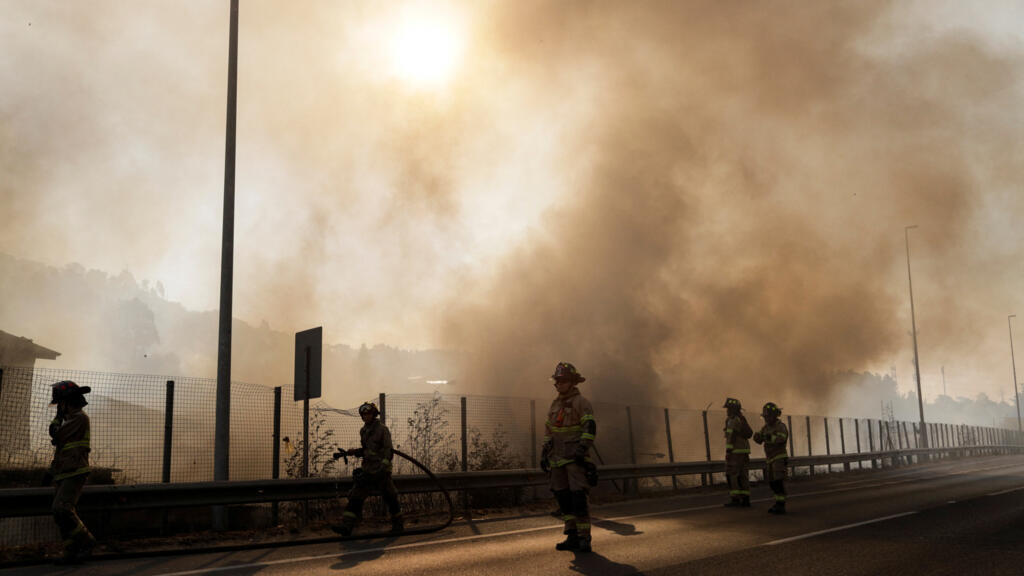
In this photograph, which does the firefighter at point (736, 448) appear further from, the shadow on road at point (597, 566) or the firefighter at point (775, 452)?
the shadow on road at point (597, 566)

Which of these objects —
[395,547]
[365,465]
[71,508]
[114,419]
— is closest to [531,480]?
[365,465]

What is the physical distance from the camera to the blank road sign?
10.8 metres

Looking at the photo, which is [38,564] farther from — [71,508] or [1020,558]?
[1020,558]

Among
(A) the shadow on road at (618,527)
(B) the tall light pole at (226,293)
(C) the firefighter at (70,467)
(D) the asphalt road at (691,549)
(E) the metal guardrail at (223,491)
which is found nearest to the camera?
(D) the asphalt road at (691,549)

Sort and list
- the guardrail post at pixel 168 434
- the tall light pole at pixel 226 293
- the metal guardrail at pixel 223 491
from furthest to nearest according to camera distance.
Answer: the tall light pole at pixel 226 293, the guardrail post at pixel 168 434, the metal guardrail at pixel 223 491

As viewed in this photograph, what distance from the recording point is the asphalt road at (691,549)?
6.32m

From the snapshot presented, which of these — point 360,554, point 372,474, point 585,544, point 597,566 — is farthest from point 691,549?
point 372,474

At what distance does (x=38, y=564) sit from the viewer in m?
6.86

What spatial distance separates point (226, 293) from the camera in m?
10.4

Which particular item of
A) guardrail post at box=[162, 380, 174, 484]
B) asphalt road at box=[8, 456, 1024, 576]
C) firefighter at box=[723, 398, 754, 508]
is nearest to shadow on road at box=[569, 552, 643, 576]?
asphalt road at box=[8, 456, 1024, 576]

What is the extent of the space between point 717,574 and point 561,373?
264 centimetres

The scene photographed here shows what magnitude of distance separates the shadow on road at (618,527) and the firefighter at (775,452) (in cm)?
271

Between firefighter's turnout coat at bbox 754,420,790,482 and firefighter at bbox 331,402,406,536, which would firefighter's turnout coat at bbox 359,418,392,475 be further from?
firefighter's turnout coat at bbox 754,420,790,482

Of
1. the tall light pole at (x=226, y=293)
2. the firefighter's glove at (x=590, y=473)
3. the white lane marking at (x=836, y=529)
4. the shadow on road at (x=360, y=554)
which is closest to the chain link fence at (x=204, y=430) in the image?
the tall light pole at (x=226, y=293)
